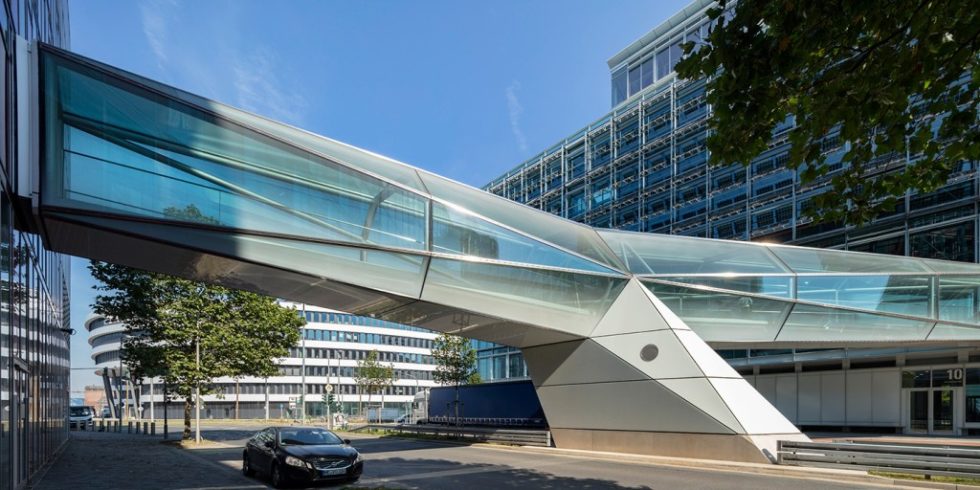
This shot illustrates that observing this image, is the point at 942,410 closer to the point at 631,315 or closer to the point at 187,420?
the point at 631,315

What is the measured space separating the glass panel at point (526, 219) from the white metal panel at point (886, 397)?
17.9 metres

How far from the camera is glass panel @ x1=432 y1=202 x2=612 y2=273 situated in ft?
53.9

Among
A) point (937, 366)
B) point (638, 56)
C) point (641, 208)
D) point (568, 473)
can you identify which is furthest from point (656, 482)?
point (638, 56)

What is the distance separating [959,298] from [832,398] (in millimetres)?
10995

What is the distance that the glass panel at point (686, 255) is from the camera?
20094 mm

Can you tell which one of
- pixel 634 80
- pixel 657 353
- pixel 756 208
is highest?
pixel 634 80

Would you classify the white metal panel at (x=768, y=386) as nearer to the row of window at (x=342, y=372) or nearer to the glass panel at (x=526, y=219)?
the glass panel at (x=526, y=219)

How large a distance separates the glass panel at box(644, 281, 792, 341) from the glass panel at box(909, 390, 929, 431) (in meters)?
→ 12.6

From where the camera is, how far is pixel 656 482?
1322 centimetres

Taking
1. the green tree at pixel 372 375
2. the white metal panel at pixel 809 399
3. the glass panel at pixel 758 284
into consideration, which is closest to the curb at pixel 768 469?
the glass panel at pixel 758 284

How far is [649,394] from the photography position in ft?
58.1

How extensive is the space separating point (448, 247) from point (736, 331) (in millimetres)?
10126

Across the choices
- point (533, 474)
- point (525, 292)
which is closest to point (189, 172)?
point (525, 292)

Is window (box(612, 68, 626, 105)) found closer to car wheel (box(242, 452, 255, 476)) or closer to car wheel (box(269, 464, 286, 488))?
car wheel (box(242, 452, 255, 476))
